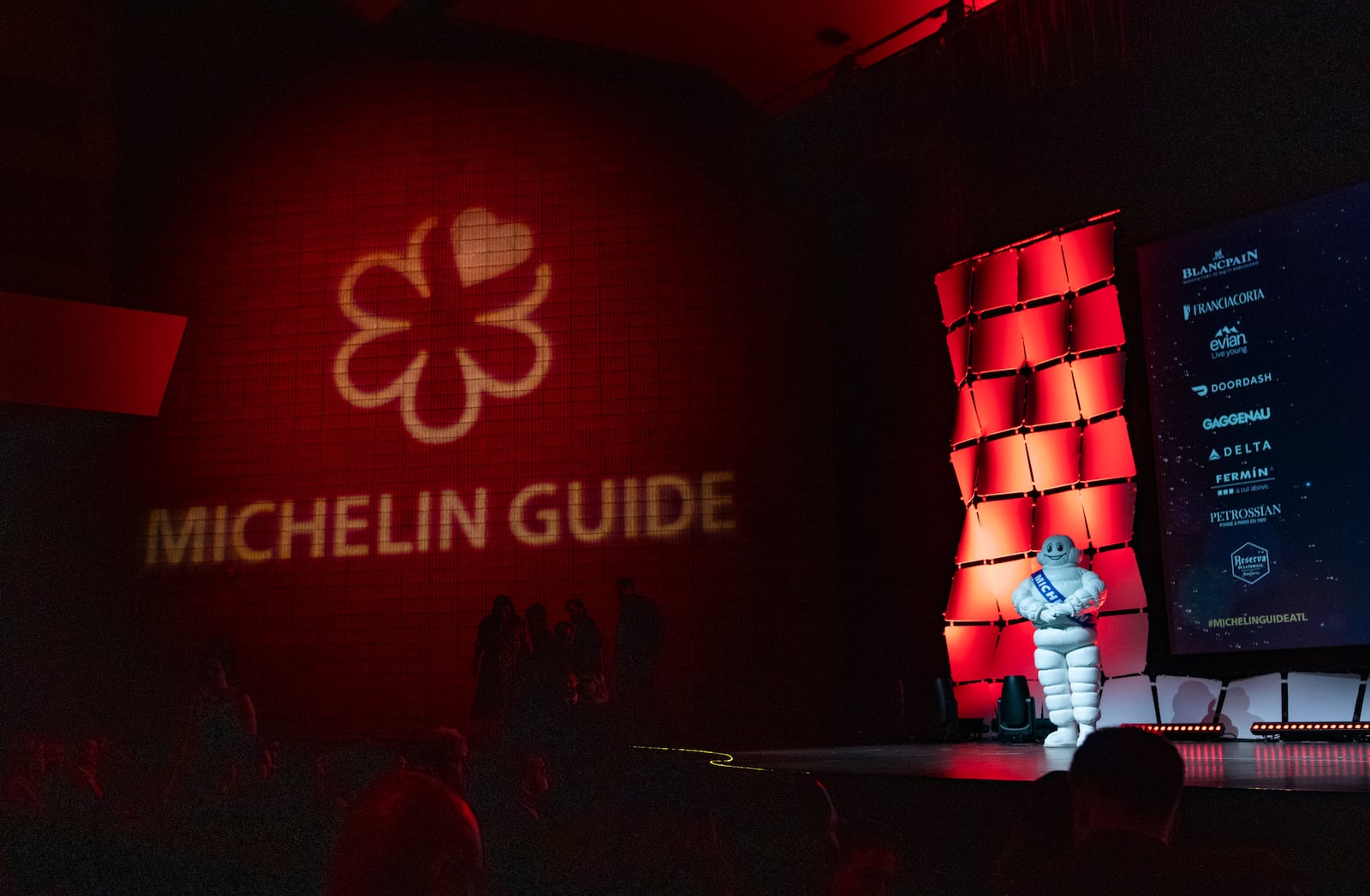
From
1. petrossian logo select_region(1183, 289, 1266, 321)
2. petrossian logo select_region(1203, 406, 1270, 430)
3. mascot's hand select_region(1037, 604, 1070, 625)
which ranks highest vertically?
petrossian logo select_region(1183, 289, 1266, 321)

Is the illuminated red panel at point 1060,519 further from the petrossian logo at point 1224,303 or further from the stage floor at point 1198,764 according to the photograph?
the stage floor at point 1198,764

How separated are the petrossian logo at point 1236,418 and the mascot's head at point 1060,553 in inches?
39.4

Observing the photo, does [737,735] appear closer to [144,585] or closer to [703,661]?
[703,661]

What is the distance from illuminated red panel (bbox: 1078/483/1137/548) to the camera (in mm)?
6094

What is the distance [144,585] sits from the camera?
7.78 m

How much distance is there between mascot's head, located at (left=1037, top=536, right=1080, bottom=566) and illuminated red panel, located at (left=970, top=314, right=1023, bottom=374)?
154 cm

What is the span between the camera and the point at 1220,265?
575 centimetres

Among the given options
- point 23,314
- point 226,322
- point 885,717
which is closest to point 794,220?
point 885,717

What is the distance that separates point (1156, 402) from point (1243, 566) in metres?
0.92

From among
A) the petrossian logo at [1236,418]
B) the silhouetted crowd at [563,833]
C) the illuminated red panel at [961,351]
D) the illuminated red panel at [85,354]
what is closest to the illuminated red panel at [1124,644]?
the petrossian logo at [1236,418]

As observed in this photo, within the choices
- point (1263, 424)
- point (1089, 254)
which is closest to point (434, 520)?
point (1089, 254)

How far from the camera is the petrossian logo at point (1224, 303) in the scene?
18.4ft

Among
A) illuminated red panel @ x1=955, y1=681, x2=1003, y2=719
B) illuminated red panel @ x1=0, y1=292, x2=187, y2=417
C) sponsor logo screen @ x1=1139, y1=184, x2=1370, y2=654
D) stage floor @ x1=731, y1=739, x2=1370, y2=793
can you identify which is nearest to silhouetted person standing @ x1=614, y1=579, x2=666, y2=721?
stage floor @ x1=731, y1=739, x2=1370, y2=793

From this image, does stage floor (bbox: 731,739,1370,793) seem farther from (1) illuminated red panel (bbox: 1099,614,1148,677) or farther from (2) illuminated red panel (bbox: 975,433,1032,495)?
(2) illuminated red panel (bbox: 975,433,1032,495)
